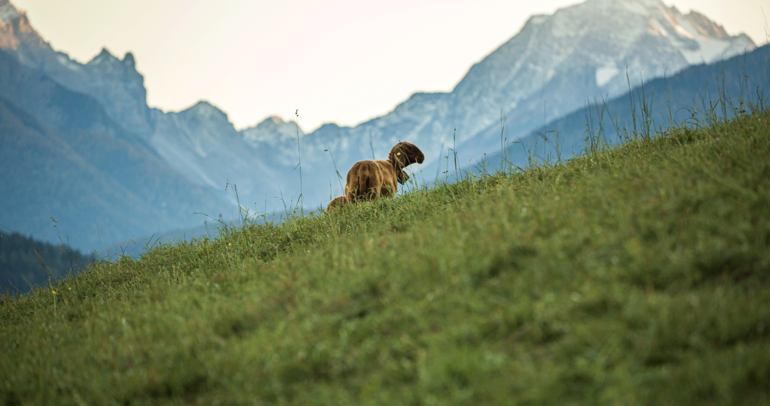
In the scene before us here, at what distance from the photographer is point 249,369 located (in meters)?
2.63

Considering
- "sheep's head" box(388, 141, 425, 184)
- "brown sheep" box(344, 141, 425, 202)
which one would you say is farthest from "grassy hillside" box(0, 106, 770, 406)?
"sheep's head" box(388, 141, 425, 184)

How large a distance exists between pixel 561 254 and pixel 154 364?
2926mm

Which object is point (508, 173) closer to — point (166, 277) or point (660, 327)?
point (660, 327)

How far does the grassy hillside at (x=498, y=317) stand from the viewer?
2135 mm

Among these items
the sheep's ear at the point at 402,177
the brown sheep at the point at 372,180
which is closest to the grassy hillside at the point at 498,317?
the brown sheep at the point at 372,180

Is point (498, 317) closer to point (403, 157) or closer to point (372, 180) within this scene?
point (372, 180)

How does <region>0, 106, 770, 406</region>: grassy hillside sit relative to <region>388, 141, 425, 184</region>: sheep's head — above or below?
below

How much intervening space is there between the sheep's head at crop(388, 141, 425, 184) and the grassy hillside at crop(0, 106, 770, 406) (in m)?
3.59

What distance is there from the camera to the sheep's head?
8234mm

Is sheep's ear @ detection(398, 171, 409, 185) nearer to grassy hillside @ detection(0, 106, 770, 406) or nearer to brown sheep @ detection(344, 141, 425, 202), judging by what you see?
brown sheep @ detection(344, 141, 425, 202)

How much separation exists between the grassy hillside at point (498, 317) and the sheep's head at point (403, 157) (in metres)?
3.59

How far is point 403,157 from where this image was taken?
838 cm

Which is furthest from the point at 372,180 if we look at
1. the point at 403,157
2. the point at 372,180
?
the point at 403,157

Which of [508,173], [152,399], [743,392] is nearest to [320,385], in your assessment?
[152,399]
